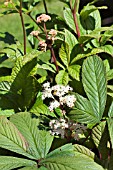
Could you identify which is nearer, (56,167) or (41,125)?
(56,167)

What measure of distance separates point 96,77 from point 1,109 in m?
0.34

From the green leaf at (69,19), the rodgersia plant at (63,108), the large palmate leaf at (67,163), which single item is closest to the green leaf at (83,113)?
the rodgersia plant at (63,108)

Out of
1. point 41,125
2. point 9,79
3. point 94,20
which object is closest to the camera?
point 41,125

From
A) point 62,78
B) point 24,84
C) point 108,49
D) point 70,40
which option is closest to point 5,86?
point 24,84

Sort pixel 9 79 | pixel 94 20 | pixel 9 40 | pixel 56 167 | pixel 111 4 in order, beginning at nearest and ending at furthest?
pixel 56 167 → pixel 9 79 → pixel 94 20 → pixel 9 40 → pixel 111 4

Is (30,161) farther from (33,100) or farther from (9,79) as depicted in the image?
(9,79)

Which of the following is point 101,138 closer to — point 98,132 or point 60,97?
point 98,132

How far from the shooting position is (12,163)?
3.45ft

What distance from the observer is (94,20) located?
5.43 feet

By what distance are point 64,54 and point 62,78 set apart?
0.37ft

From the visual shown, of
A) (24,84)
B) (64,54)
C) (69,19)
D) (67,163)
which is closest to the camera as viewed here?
(67,163)

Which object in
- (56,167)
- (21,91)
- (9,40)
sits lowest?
(56,167)

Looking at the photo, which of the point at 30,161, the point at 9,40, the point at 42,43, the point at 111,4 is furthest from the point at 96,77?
the point at 111,4

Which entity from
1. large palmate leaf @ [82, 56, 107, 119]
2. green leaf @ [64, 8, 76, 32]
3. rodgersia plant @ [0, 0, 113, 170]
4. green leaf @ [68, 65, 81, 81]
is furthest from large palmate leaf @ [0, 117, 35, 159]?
green leaf @ [64, 8, 76, 32]
